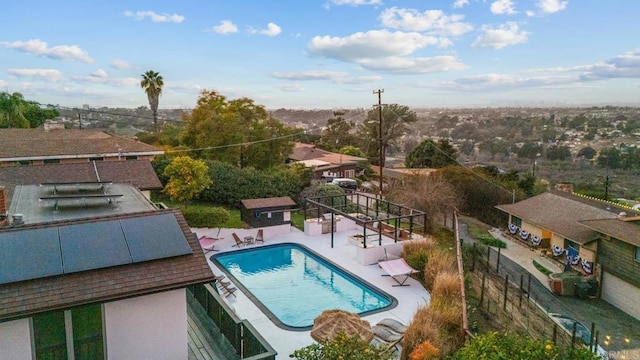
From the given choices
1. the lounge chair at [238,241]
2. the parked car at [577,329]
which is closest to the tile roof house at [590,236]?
the parked car at [577,329]

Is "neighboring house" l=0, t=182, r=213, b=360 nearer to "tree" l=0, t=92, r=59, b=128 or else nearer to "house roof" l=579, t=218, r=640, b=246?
"house roof" l=579, t=218, r=640, b=246

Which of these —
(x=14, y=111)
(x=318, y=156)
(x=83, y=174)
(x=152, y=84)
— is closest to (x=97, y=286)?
(x=83, y=174)

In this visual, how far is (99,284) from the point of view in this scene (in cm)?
708

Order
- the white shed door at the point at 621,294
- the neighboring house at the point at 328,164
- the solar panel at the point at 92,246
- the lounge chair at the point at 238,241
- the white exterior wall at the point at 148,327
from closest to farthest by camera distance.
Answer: the solar panel at the point at 92,246, the white exterior wall at the point at 148,327, the white shed door at the point at 621,294, the lounge chair at the point at 238,241, the neighboring house at the point at 328,164

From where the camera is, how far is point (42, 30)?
95.3ft

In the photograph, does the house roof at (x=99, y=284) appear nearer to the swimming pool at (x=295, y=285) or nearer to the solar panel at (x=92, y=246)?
the solar panel at (x=92, y=246)

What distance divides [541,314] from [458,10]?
2223cm

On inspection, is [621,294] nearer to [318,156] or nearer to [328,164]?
[328,164]

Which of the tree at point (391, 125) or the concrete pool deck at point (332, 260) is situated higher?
the tree at point (391, 125)

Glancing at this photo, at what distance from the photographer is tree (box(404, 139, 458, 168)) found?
151 ft

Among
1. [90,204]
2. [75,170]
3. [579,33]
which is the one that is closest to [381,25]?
[579,33]

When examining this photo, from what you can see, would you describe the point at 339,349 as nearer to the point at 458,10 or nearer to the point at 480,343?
the point at 480,343

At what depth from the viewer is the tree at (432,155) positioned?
4588cm

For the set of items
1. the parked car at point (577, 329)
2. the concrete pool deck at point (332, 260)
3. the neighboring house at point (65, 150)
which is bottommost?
the concrete pool deck at point (332, 260)
